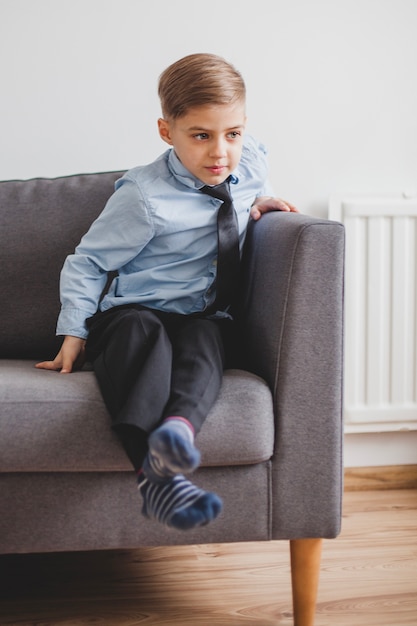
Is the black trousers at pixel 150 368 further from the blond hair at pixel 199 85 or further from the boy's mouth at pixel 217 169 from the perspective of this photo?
the blond hair at pixel 199 85

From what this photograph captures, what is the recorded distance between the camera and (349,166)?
220 cm

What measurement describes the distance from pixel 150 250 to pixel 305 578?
0.72m

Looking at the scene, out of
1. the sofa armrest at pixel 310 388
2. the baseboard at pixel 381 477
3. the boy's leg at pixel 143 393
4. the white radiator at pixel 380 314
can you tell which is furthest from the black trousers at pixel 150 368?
the baseboard at pixel 381 477

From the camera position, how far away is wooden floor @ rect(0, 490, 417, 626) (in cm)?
144

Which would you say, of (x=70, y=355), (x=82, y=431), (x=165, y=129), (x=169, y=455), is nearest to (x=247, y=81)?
(x=165, y=129)

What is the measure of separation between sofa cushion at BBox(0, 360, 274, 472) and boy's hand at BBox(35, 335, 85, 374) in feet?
0.65

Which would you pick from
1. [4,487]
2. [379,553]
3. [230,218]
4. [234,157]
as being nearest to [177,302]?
[230,218]

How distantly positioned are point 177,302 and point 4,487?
20.6 inches

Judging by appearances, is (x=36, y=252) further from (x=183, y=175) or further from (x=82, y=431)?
(x=82, y=431)

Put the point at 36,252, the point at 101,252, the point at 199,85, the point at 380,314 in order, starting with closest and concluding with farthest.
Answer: the point at 199,85 < the point at 101,252 < the point at 36,252 < the point at 380,314

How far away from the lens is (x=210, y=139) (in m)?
1.54

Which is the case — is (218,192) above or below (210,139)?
below

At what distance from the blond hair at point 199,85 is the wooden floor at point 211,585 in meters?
0.95

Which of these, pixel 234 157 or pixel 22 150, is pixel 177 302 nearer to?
pixel 234 157
